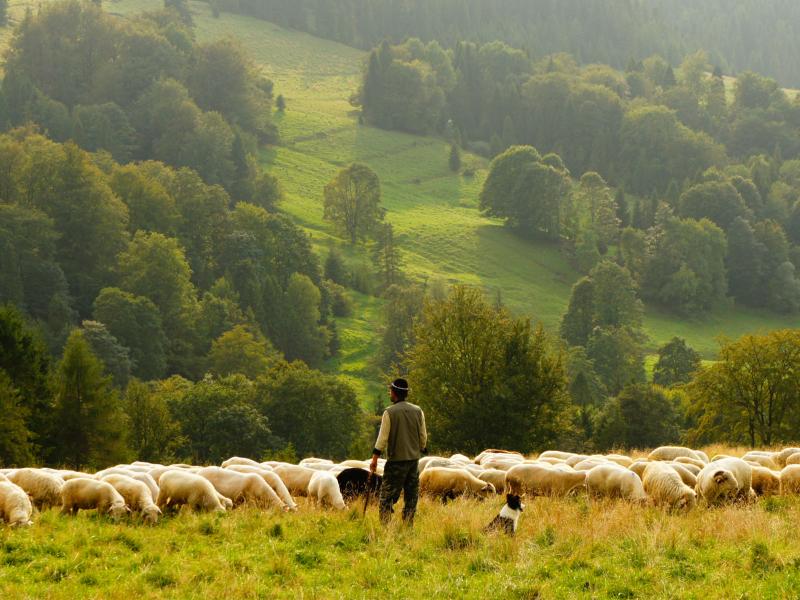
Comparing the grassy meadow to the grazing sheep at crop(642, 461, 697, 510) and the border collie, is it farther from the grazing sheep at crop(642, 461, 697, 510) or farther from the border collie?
the grazing sheep at crop(642, 461, 697, 510)

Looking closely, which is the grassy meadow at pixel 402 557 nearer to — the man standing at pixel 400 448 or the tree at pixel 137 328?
the man standing at pixel 400 448

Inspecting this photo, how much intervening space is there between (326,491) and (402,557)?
579cm

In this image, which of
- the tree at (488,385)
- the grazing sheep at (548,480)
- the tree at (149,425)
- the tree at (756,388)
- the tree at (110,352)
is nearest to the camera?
the grazing sheep at (548,480)

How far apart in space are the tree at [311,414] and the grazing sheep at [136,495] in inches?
2804

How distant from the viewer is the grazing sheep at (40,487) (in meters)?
19.8

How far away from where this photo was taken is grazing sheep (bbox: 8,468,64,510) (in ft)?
64.9

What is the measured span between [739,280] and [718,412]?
109 meters

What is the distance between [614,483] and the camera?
2238 centimetres

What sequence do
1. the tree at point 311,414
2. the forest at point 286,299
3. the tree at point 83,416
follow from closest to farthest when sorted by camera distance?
the forest at point 286,299 → the tree at point 83,416 → the tree at point 311,414

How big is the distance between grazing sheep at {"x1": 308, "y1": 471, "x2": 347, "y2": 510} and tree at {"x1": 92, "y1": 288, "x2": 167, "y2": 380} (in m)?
90.7

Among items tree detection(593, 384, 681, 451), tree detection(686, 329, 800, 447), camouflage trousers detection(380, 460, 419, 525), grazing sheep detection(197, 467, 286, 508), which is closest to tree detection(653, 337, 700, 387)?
tree detection(593, 384, 681, 451)

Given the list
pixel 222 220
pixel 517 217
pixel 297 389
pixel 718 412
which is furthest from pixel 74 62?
pixel 718 412

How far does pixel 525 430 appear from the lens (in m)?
56.0

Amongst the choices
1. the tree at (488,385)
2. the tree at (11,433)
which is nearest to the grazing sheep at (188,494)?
the tree at (11,433)
